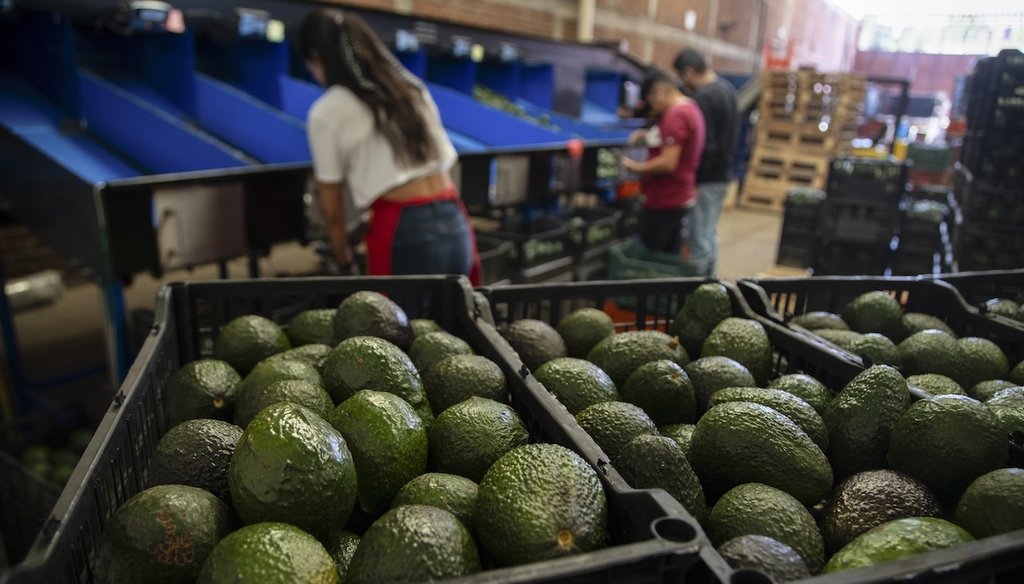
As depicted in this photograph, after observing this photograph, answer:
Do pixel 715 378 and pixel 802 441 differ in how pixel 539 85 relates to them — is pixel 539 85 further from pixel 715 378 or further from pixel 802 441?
pixel 802 441

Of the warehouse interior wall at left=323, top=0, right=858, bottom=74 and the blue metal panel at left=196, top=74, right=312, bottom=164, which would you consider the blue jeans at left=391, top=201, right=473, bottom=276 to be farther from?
the warehouse interior wall at left=323, top=0, right=858, bottom=74

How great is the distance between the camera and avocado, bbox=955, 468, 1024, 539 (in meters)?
0.96

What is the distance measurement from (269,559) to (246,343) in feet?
2.45

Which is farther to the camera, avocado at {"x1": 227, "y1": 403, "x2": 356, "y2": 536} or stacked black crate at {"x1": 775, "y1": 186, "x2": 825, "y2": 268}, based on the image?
stacked black crate at {"x1": 775, "y1": 186, "x2": 825, "y2": 268}

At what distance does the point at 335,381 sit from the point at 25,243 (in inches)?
205

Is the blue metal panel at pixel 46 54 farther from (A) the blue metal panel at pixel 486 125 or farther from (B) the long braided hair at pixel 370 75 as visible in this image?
(A) the blue metal panel at pixel 486 125

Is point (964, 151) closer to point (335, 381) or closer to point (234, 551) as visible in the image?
point (335, 381)

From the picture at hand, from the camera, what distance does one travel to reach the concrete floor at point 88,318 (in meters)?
3.92

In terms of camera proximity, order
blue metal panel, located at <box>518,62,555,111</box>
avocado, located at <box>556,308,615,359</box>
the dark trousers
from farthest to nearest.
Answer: blue metal panel, located at <box>518,62,555,111</box> < the dark trousers < avocado, located at <box>556,308,615,359</box>

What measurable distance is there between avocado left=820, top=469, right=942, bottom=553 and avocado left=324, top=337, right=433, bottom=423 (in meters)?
0.69

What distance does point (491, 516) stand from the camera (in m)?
0.92

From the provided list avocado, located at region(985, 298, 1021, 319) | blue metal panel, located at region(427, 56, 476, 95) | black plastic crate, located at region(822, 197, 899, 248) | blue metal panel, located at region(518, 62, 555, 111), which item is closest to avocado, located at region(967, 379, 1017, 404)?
avocado, located at region(985, 298, 1021, 319)

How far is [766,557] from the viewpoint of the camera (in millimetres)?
854

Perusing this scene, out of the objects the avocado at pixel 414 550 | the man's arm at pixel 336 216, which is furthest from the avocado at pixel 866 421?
the man's arm at pixel 336 216
